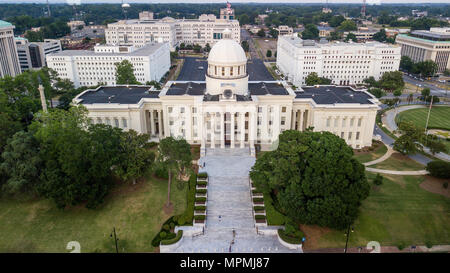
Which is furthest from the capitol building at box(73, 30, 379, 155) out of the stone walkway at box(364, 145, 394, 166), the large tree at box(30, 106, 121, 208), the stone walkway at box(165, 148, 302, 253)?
the large tree at box(30, 106, 121, 208)

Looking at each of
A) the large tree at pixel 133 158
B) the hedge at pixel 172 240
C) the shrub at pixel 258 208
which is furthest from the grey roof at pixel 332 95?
the hedge at pixel 172 240

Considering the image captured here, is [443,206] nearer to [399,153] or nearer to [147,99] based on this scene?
[399,153]

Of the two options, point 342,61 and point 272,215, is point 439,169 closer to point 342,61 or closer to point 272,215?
point 272,215

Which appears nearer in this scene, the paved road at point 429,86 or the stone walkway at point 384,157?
the stone walkway at point 384,157

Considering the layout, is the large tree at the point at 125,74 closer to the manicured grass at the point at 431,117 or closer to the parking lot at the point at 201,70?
the parking lot at the point at 201,70

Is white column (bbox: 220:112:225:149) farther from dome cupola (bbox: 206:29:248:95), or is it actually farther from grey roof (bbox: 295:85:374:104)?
grey roof (bbox: 295:85:374:104)

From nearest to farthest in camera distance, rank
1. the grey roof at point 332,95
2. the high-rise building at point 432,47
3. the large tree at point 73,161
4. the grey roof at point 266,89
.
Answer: the large tree at point 73,161
the grey roof at point 266,89
the grey roof at point 332,95
the high-rise building at point 432,47
